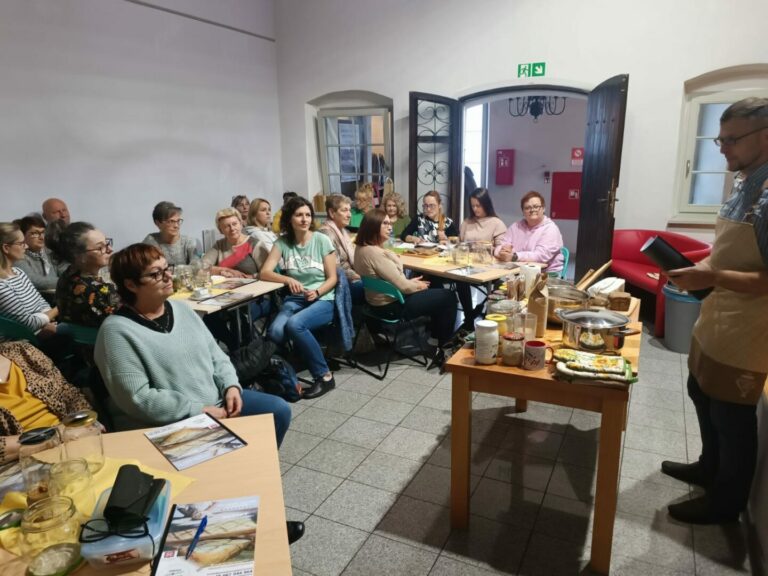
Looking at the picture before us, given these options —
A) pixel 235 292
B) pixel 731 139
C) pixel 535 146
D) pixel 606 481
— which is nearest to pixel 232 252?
pixel 235 292

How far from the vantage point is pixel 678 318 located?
167 inches

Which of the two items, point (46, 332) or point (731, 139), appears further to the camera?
point (46, 332)

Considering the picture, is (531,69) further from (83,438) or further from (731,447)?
(83,438)

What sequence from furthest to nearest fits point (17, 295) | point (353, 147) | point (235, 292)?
point (353, 147) < point (235, 292) < point (17, 295)

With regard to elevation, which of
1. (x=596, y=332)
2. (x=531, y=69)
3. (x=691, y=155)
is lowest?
(x=596, y=332)

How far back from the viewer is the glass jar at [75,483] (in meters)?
1.29

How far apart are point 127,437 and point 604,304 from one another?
1964 mm

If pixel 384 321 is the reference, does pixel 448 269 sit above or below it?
above

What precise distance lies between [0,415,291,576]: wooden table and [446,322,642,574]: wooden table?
30.3 inches

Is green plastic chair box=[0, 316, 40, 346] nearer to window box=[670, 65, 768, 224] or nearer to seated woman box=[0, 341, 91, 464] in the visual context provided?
seated woman box=[0, 341, 91, 464]

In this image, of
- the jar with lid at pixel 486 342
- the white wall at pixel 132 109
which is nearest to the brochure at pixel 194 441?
the jar with lid at pixel 486 342

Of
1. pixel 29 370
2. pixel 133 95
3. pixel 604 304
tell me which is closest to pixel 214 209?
pixel 133 95

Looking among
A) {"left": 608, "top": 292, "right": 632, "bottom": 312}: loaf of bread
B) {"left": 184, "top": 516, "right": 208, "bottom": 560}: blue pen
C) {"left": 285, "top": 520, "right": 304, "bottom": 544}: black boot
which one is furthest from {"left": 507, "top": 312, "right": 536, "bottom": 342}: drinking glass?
{"left": 184, "top": 516, "right": 208, "bottom": 560}: blue pen

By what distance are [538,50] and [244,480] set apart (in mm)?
5753
